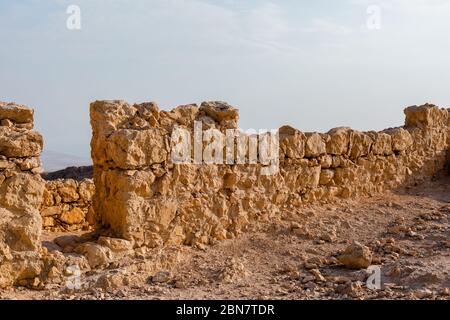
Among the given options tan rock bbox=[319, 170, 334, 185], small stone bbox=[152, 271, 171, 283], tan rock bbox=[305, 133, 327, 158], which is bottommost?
small stone bbox=[152, 271, 171, 283]

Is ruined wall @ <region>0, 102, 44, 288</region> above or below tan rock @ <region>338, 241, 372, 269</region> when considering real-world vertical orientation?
above

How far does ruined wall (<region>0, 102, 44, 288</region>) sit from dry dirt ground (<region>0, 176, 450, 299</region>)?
257mm

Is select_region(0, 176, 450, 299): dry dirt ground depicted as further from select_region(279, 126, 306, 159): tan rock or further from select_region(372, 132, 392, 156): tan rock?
select_region(372, 132, 392, 156): tan rock

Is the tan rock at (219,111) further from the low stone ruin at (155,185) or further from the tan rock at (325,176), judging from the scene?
the tan rock at (325,176)

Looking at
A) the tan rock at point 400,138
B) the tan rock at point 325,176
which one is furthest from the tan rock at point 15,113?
the tan rock at point 400,138

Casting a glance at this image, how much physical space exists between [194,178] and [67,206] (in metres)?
4.94

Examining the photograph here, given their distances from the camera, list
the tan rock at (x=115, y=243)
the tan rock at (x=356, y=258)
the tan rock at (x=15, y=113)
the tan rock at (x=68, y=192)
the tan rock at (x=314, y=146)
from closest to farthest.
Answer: the tan rock at (x=15, y=113)
the tan rock at (x=115, y=243)
the tan rock at (x=356, y=258)
the tan rock at (x=314, y=146)
the tan rock at (x=68, y=192)

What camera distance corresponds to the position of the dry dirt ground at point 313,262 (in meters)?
5.46

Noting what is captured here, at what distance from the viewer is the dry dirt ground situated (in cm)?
546

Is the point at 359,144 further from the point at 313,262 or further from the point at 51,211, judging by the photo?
the point at 51,211

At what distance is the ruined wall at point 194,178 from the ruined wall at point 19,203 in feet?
3.43

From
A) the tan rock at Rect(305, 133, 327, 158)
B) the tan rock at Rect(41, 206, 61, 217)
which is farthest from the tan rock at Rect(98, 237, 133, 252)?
the tan rock at Rect(41, 206, 61, 217)

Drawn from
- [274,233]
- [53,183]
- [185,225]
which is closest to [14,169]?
[185,225]

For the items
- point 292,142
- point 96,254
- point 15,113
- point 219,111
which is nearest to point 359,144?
point 292,142
